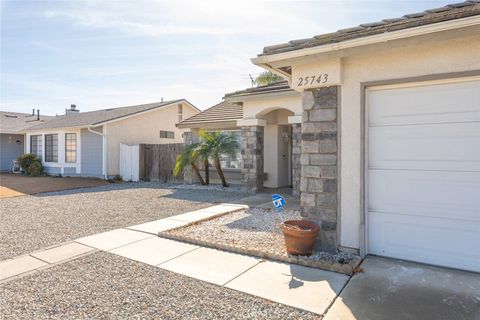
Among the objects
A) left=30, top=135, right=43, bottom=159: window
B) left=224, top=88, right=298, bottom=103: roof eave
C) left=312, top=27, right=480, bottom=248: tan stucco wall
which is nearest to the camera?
left=312, top=27, right=480, bottom=248: tan stucco wall

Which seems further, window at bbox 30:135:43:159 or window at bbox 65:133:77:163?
window at bbox 30:135:43:159

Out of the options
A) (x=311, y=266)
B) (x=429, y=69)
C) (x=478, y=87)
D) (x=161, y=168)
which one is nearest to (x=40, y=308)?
(x=311, y=266)

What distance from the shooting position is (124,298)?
3.43 meters

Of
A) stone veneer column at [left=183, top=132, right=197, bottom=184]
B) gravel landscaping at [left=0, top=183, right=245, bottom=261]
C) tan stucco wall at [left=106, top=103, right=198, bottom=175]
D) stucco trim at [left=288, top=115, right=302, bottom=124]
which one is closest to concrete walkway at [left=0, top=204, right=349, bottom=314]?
gravel landscaping at [left=0, top=183, right=245, bottom=261]

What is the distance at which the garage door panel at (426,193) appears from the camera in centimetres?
394

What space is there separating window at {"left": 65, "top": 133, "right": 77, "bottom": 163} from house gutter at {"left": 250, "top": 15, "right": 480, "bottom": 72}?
17121mm

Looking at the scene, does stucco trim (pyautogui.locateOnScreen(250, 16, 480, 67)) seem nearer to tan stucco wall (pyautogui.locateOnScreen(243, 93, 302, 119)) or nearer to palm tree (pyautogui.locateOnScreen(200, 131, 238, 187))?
tan stucco wall (pyautogui.locateOnScreen(243, 93, 302, 119))

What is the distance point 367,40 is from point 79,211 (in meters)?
8.25

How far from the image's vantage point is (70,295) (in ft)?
11.5

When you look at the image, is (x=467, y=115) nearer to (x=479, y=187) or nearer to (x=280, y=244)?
(x=479, y=187)

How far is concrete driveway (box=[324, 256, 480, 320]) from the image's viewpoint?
2.97 metres

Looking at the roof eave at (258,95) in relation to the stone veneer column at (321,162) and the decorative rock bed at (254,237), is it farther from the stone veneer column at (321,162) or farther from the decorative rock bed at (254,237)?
the stone veneer column at (321,162)

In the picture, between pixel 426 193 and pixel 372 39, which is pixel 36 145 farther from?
pixel 426 193

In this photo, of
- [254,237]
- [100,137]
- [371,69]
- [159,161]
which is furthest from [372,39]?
[100,137]
